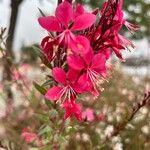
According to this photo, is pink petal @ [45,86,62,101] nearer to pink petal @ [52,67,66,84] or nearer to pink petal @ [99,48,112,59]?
pink petal @ [52,67,66,84]

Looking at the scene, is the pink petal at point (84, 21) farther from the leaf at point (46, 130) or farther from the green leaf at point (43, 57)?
the leaf at point (46, 130)

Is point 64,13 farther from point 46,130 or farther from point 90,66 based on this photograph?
point 46,130

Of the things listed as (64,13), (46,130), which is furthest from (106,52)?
(46,130)

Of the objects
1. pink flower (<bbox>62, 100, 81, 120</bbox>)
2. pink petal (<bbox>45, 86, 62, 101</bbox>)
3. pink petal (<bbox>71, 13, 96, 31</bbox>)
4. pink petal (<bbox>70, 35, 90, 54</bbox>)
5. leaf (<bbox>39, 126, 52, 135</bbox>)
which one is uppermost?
pink petal (<bbox>71, 13, 96, 31</bbox>)

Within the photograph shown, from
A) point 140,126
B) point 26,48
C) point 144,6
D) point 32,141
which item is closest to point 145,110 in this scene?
point 140,126

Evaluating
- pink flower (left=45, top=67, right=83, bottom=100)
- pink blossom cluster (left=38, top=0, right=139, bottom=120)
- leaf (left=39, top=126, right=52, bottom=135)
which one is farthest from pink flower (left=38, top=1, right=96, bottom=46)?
leaf (left=39, top=126, right=52, bottom=135)

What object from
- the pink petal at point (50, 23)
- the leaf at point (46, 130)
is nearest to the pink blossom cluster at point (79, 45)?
the pink petal at point (50, 23)

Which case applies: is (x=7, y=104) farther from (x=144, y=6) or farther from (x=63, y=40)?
(x=144, y=6)
